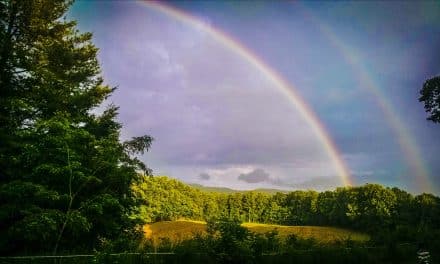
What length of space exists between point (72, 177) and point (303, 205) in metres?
131

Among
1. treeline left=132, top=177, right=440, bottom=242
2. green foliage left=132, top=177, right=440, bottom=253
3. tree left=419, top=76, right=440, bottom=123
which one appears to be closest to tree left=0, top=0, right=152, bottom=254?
tree left=419, top=76, right=440, bottom=123

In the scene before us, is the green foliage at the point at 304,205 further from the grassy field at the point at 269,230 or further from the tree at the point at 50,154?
the tree at the point at 50,154

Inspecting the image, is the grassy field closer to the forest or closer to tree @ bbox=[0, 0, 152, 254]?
the forest

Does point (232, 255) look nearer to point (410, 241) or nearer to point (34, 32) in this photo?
point (410, 241)

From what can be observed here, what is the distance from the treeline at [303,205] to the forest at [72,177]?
42657 millimetres

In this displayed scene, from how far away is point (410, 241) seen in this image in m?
25.5

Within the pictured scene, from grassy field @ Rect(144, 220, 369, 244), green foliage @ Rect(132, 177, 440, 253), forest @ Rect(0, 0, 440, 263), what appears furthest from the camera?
green foliage @ Rect(132, 177, 440, 253)

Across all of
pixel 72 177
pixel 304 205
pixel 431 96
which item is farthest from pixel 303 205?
pixel 72 177

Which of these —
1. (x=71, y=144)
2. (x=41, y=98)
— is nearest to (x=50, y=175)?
(x=71, y=144)

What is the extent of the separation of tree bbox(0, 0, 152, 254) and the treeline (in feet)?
144

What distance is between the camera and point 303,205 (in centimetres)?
14200

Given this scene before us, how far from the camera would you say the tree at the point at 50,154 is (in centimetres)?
1708

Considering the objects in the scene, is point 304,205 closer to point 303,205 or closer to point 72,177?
point 303,205

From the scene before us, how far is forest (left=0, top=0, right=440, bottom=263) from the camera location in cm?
1619
